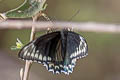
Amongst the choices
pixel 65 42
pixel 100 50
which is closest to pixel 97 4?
pixel 100 50

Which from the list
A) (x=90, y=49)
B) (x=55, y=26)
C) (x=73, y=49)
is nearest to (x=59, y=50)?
(x=73, y=49)

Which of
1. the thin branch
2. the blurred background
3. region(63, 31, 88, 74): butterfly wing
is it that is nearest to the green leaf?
the thin branch

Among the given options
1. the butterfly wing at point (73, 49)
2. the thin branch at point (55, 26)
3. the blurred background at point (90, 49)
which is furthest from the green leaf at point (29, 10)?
the blurred background at point (90, 49)

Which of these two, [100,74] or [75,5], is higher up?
[75,5]

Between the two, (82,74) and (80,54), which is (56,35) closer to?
(80,54)

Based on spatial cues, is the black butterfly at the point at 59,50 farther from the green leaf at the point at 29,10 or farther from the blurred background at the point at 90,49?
the blurred background at the point at 90,49

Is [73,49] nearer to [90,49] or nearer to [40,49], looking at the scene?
[40,49]

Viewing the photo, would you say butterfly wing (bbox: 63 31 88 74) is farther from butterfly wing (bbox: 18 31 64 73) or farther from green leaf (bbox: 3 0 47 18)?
green leaf (bbox: 3 0 47 18)
